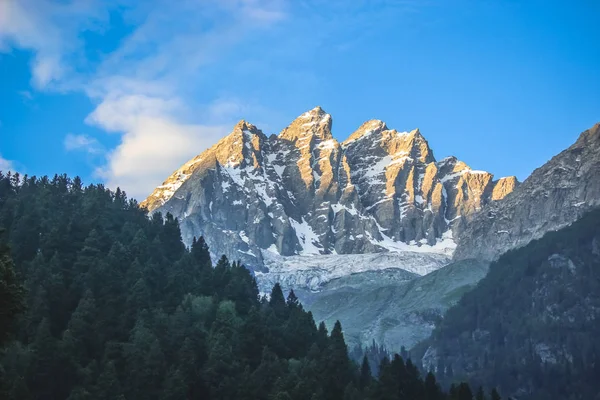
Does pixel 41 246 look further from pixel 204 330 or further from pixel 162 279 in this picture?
pixel 204 330

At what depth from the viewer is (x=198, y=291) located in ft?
615

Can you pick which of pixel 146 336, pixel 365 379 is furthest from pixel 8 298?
pixel 365 379

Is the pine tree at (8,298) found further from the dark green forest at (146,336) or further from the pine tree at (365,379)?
the pine tree at (365,379)

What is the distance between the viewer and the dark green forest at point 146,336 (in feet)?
427

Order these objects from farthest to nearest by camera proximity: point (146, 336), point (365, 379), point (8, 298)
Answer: point (365, 379) → point (146, 336) → point (8, 298)

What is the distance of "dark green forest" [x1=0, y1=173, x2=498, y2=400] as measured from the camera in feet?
427

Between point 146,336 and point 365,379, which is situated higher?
point 146,336

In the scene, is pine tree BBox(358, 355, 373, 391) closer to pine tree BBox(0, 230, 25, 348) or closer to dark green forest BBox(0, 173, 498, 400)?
dark green forest BBox(0, 173, 498, 400)

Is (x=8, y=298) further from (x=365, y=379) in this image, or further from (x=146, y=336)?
(x=365, y=379)

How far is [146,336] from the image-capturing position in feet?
469

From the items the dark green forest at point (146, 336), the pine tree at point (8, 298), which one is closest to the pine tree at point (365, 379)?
the dark green forest at point (146, 336)

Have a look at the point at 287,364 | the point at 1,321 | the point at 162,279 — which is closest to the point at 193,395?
the point at 287,364

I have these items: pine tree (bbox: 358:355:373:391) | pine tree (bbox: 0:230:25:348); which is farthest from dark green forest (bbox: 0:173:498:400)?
pine tree (bbox: 0:230:25:348)

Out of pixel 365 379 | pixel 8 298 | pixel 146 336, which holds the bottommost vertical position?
pixel 365 379
